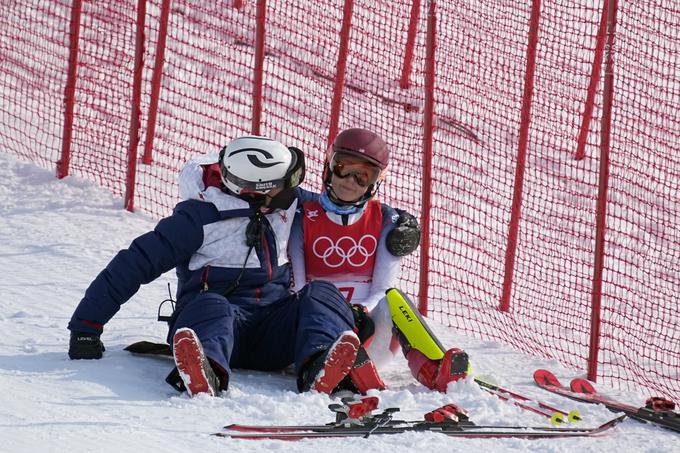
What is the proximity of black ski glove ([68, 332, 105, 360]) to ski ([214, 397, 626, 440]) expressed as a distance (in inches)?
46.1

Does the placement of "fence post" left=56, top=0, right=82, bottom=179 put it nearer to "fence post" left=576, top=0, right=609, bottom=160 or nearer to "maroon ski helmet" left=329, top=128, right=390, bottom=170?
"maroon ski helmet" left=329, top=128, right=390, bottom=170

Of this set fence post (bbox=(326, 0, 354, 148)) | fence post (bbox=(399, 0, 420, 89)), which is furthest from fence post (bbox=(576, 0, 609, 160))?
fence post (bbox=(326, 0, 354, 148))

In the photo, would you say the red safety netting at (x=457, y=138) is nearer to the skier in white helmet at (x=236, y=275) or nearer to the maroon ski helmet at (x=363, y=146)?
the maroon ski helmet at (x=363, y=146)

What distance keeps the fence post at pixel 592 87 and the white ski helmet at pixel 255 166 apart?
6.20m

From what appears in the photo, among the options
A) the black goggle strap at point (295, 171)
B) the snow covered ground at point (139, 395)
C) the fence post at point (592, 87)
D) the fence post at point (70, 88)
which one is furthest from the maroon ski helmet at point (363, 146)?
the fence post at point (592, 87)

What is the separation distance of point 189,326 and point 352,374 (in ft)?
2.54

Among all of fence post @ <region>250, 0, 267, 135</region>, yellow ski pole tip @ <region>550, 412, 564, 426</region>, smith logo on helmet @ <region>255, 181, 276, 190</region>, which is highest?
fence post @ <region>250, 0, 267, 135</region>

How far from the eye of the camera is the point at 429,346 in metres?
6.02

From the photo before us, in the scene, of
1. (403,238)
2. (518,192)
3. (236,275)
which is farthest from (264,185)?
(518,192)

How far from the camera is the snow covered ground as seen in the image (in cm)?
483

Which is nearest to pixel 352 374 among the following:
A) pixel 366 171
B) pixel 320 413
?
pixel 320 413

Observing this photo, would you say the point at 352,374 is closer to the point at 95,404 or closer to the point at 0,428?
the point at 95,404

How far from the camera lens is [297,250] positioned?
6.48 metres

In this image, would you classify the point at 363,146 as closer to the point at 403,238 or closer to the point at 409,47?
the point at 403,238
